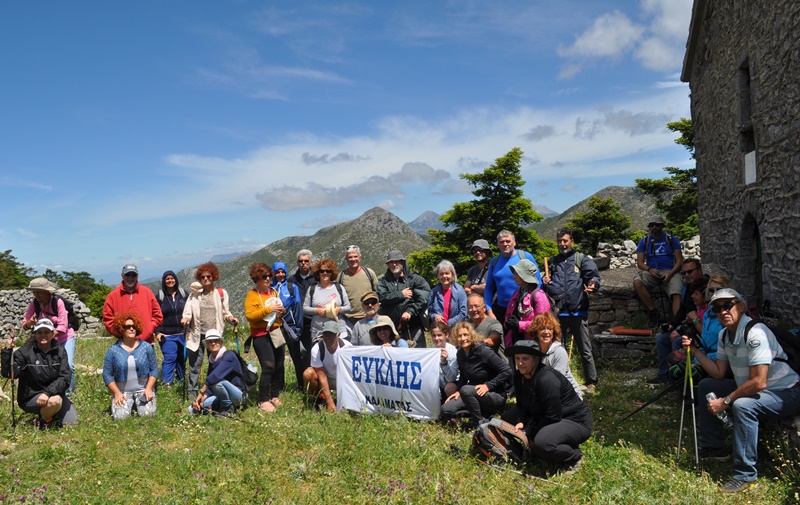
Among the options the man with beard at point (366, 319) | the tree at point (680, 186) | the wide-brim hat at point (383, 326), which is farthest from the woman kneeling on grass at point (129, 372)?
the tree at point (680, 186)

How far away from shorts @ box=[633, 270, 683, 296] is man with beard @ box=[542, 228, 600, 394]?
2968 mm

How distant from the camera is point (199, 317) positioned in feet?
29.9

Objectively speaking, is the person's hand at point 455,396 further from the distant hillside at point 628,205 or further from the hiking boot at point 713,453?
the distant hillside at point 628,205

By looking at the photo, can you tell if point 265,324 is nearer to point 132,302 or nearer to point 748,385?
point 132,302

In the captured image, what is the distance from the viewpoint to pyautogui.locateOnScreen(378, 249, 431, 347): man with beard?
8.78 meters

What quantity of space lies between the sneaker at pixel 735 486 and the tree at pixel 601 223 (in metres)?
33.9

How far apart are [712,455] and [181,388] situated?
8041 millimetres

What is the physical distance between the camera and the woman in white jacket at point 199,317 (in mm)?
9078

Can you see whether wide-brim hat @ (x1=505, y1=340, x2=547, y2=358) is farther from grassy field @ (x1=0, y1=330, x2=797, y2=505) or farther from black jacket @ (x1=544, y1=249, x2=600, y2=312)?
black jacket @ (x1=544, y1=249, x2=600, y2=312)

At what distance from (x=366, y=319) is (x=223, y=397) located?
7.94 feet

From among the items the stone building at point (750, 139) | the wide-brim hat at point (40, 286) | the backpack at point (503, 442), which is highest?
the stone building at point (750, 139)

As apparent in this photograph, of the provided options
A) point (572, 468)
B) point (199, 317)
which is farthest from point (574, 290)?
point (199, 317)

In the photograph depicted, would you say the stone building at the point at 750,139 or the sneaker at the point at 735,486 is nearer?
the sneaker at the point at 735,486

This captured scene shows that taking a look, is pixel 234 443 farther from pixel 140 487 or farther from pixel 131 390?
pixel 131 390
